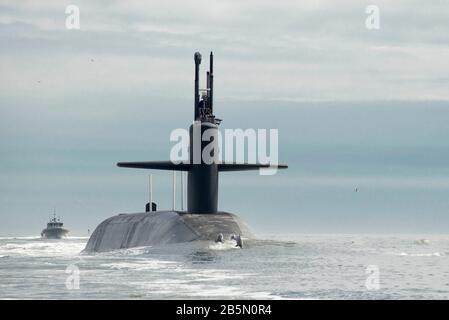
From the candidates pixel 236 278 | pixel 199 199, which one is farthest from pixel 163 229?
pixel 236 278

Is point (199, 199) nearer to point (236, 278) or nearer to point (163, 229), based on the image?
point (163, 229)

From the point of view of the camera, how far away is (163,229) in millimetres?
60062

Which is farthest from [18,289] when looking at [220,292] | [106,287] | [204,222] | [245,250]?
[204,222]

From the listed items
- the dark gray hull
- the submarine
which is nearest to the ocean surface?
the dark gray hull

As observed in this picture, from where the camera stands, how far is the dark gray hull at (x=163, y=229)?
56312 millimetres

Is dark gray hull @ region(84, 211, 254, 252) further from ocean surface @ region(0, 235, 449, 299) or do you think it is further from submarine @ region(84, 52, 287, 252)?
ocean surface @ region(0, 235, 449, 299)

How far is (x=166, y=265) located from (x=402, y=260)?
1450 cm

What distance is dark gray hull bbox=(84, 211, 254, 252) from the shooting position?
56312mm

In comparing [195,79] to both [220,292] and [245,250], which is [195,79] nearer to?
[245,250]

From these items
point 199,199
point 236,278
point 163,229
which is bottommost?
point 163,229

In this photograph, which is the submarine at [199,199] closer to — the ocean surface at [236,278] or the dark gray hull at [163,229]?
the dark gray hull at [163,229]

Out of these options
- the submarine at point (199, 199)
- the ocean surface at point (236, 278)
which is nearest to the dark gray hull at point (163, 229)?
Answer: the submarine at point (199, 199)

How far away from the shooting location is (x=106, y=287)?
1181 inches
